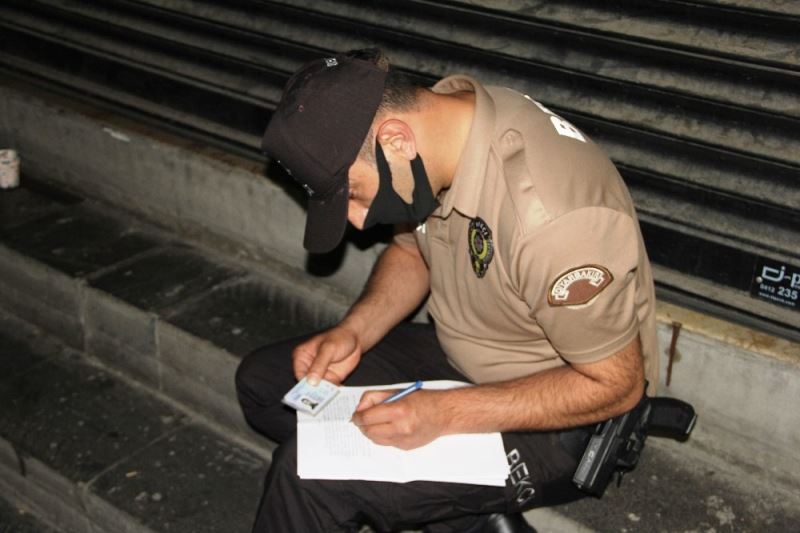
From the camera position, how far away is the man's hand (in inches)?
106

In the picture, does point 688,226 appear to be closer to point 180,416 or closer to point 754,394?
point 754,394

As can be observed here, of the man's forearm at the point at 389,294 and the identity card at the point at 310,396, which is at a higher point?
the man's forearm at the point at 389,294

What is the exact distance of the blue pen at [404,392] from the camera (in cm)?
276

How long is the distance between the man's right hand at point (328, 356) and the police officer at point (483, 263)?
2cm

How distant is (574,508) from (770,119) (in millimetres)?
1398

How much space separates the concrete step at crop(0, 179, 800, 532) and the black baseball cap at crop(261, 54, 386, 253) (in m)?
1.35

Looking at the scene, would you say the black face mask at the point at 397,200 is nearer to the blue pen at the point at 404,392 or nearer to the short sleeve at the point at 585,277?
the short sleeve at the point at 585,277

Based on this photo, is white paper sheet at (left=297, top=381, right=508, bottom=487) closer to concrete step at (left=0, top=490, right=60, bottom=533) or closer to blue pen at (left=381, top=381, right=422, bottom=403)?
blue pen at (left=381, top=381, right=422, bottom=403)

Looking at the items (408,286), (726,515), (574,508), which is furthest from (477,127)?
(726,515)

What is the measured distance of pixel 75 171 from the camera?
507 centimetres

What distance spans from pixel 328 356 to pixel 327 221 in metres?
0.52

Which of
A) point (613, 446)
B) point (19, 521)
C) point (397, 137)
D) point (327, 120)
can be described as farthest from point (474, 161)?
point (19, 521)

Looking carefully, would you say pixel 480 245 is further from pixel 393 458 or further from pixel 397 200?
pixel 393 458

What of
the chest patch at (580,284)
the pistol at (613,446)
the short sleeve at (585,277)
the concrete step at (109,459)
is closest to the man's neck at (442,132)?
the short sleeve at (585,277)
